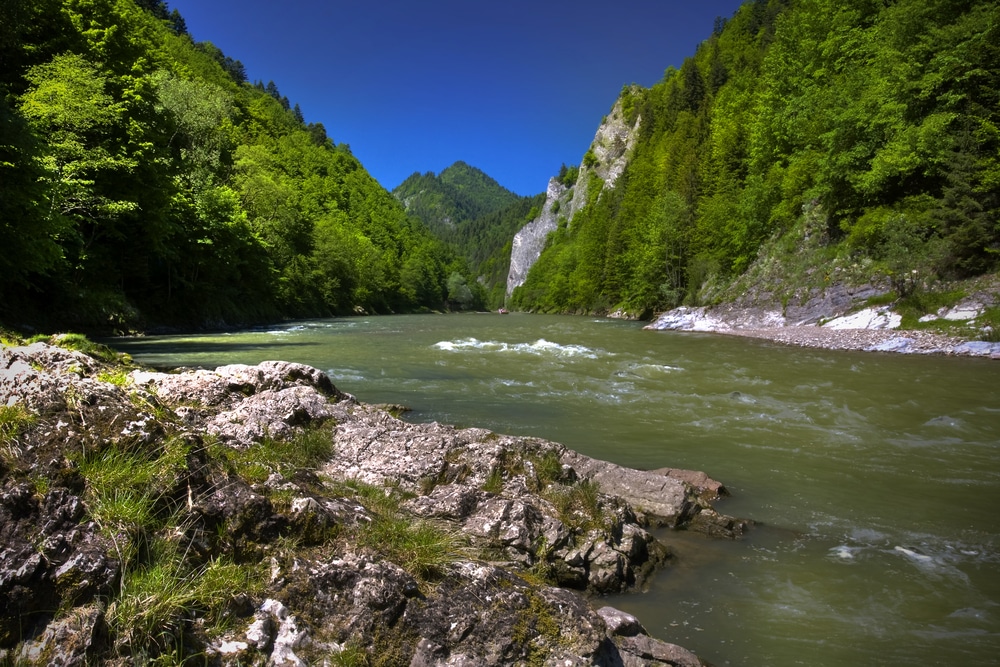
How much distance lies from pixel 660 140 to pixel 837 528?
280ft

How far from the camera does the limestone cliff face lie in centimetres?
10250

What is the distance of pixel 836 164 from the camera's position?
93.2 feet

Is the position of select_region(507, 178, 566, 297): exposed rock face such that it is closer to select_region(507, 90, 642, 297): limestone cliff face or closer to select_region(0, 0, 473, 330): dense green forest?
select_region(507, 90, 642, 297): limestone cliff face

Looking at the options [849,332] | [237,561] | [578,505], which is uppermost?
[849,332]

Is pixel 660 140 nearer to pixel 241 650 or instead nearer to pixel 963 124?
pixel 963 124

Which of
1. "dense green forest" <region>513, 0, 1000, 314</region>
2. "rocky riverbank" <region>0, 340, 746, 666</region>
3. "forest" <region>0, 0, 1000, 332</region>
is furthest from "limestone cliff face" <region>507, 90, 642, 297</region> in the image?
"rocky riverbank" <region>0, 340, 746, 666</region>

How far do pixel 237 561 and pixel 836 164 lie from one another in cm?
3379

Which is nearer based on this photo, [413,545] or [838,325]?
[413,545]

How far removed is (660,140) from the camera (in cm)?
8175

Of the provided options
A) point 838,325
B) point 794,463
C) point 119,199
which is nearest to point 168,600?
point 794,463

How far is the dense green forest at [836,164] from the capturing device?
22.2 metres

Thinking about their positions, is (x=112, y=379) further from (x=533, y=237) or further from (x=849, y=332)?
(x=533, y=237)

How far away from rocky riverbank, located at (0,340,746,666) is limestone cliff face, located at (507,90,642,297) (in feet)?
328

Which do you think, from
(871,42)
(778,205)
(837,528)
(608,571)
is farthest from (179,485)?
(871,42)
